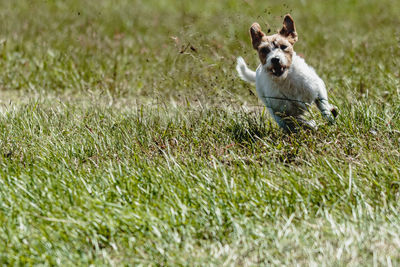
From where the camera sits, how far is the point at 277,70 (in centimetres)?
476

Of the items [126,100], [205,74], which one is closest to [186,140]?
[205,74]

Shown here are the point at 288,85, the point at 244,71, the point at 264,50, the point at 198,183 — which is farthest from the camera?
the point at 244,71

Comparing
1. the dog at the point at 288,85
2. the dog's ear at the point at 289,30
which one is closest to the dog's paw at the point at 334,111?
→ the dog at the point at 288,85

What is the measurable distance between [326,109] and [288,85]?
0.37 metres

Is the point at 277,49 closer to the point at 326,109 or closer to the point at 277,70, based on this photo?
the point at 277,70

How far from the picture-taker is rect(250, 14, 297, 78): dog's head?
4.72m

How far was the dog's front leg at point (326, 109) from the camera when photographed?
16.0 ft

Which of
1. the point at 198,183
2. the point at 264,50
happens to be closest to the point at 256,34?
the point at 264,50

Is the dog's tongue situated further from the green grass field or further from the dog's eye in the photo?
the green grass field

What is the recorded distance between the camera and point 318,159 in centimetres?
411

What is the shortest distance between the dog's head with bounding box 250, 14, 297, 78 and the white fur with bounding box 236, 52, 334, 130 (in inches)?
2.7

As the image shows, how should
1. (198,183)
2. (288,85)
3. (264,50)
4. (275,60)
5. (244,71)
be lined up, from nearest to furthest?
(198,183), (275,60), (264,50), (288,85), (244,71)

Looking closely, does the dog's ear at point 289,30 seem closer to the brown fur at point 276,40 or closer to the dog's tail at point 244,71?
the brown fur at point 276,40

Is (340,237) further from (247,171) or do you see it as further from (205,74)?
(205,74)
